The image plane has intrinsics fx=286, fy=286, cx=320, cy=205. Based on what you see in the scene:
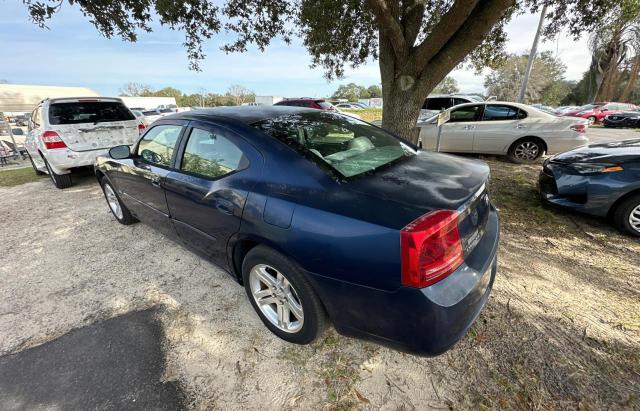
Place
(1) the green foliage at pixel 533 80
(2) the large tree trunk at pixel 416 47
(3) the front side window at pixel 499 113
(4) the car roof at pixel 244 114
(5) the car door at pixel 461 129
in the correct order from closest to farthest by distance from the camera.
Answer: (4) the car roof at pixel 244 114 → (2) the large tree trunk at pixel 416 47 → (3) the front side window at pixel 499 113 → (5) the car door at pixel 461 129 → (1) the green foliage at pixel 533 80

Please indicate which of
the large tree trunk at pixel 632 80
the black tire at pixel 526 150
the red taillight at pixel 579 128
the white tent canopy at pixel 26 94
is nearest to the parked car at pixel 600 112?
the red taillight at pixel 579 128

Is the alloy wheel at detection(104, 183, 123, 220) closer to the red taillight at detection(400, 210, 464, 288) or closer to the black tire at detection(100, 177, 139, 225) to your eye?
the black tire at detection(100, 177, 139, 225)

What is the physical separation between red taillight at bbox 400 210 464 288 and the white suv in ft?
20.4

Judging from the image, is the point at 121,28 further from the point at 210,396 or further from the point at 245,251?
the point at 210,396

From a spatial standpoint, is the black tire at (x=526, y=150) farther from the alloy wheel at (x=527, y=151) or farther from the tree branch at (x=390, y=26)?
the tree branch at (x=390, y=26)

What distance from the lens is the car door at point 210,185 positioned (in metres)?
1.98

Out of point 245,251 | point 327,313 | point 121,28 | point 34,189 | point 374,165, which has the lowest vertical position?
point 34,189

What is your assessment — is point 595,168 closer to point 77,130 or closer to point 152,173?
point 152,173

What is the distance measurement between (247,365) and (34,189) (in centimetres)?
728

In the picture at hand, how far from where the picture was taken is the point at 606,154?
11.3ft

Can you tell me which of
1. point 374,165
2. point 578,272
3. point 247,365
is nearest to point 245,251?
point 247,365

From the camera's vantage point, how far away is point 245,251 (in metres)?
2.14

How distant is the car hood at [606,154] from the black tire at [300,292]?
152 inches

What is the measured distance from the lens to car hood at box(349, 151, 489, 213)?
5.06 feet
